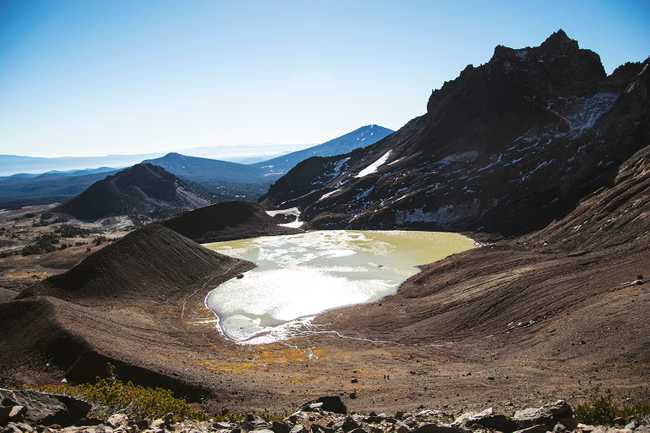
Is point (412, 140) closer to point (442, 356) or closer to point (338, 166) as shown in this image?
point (338, 166)

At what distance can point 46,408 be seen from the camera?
14.9 m

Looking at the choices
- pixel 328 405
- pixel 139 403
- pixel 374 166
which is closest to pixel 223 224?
pixel 374 166

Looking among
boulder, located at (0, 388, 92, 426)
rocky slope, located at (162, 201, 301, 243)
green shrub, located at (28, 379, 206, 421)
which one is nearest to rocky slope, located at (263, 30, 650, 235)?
rocky slope, located at (162, 201, 301, 243)

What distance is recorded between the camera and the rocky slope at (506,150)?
331 feet

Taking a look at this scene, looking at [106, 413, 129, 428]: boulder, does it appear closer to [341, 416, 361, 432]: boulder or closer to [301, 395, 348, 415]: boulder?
[341, 416, 361, 432]: boulder

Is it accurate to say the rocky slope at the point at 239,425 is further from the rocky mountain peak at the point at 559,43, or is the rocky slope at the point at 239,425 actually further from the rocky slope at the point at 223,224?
the rocky mountain peak at the point at 559,43

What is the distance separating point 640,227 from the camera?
5391 centimetres

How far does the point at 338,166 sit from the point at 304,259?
117248 mm

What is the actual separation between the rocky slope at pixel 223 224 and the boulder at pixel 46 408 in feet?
321

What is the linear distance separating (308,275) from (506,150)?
79.0m

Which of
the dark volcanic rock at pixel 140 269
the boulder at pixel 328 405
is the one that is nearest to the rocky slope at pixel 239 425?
the boulder at pixel 328 405

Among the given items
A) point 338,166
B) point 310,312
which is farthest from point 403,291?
point 338,166

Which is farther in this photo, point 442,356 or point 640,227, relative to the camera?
point 640,227

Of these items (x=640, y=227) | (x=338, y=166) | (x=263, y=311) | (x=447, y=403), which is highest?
(x=338, y=166)
